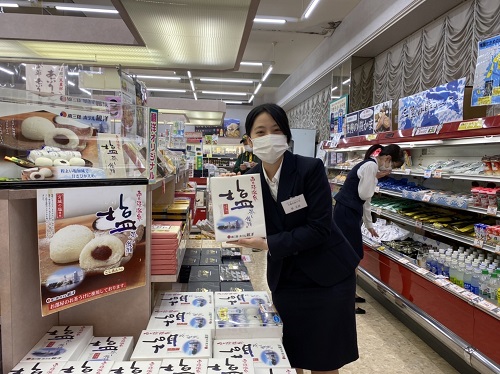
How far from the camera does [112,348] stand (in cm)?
140

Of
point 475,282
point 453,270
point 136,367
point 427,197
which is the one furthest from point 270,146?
point 427,197

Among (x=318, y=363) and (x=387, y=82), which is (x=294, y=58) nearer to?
(x=387, y=82)

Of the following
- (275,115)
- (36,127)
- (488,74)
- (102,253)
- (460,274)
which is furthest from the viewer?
(460,274)

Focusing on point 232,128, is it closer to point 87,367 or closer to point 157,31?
point 157,31

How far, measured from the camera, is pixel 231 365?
128 cm

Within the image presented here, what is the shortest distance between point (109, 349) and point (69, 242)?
1.61 feet

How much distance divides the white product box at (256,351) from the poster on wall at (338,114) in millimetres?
5818

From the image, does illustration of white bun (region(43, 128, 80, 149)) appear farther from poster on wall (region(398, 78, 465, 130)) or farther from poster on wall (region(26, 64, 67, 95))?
poster on wall (region(398, 78, 465, 130))

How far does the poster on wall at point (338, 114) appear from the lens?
7.07 metres

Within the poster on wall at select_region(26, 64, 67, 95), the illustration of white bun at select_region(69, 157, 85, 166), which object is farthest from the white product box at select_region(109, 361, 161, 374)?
the poster on wall at select_region(26, 64, 67, 95)

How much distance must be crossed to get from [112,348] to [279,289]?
828 mm

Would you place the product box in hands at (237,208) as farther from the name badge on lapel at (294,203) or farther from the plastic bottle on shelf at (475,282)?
the plastic bottle on shelf at (475,282)

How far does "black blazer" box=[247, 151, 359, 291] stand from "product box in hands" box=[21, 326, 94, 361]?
0.85 meters

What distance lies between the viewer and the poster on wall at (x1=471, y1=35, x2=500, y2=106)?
2.61 m
